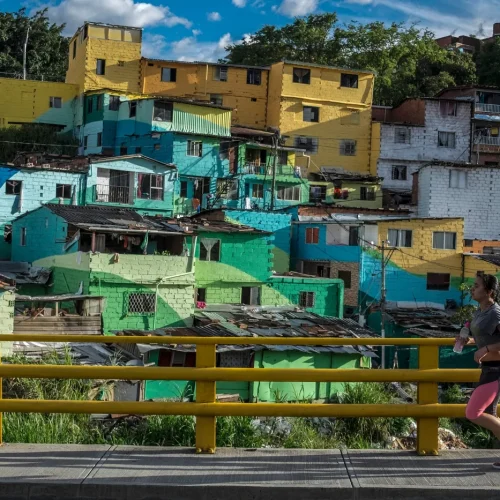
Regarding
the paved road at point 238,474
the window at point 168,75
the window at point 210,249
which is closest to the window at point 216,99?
the window at point 168,75

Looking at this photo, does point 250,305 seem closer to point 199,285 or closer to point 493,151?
point 199,285

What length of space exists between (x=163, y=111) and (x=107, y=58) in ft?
28.9

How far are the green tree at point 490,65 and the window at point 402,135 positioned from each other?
1450cm

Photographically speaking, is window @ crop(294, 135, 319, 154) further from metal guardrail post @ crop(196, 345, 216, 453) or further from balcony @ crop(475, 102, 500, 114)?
metal guardrail post @ crop(196, 345, 216, 453)

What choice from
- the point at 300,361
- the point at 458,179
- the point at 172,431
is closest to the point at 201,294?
the point at 300,361

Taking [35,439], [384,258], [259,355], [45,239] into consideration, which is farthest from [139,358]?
[384,258]

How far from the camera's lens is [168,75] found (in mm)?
59500

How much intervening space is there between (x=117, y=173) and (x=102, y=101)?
11.2m

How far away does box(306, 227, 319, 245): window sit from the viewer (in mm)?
43875

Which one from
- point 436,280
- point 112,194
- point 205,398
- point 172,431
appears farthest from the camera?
point 112,194

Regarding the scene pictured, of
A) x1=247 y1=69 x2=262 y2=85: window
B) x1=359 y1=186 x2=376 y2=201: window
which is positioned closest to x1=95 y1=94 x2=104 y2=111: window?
x1=247 y1=69 x2=262 y2=85: window

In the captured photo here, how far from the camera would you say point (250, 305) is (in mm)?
37438

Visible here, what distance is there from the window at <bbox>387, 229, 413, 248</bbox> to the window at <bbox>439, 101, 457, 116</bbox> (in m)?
20.7

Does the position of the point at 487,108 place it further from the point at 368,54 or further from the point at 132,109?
the point at 132,109
